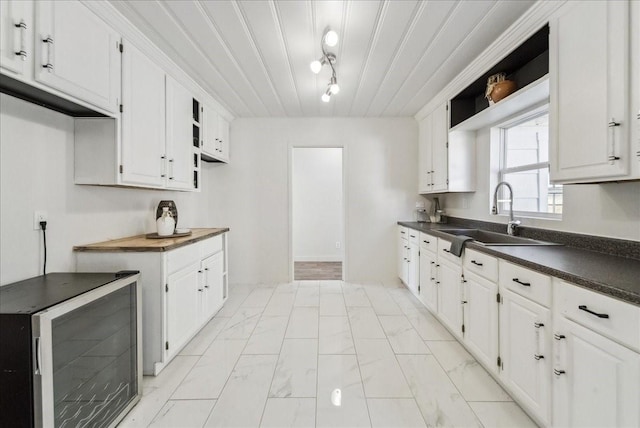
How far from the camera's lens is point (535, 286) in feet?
4.83

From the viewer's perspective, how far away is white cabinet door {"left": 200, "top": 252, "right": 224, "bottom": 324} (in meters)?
2.75

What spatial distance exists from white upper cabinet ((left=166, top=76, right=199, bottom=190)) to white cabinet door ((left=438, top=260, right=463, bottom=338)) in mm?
2621

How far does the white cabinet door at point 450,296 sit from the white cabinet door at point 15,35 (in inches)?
115

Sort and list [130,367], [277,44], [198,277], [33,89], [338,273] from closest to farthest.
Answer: [33,89], [130,367], [277,44], [198,277], [338,273]

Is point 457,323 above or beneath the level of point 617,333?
beneath

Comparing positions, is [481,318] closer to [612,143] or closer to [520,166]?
[612,143]

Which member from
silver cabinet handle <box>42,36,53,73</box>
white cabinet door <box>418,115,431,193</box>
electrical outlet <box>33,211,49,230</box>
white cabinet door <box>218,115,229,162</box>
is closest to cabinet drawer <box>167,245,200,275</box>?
electrical outlet <box>33,211,49,230</box>

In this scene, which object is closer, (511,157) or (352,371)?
(352,371)

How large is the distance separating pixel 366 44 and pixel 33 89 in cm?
218

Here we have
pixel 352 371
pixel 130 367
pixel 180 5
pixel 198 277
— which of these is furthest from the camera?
pixel 198 277

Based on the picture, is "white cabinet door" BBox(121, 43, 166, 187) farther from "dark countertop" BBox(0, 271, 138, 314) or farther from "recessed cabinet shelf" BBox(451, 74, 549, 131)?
"recessed cabinet shelf" BBox(451, 74, 549, 131)

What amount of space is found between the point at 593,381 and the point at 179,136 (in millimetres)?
3256

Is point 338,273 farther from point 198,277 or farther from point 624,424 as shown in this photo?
point 624,424

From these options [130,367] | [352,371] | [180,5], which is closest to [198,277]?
[130,367]
